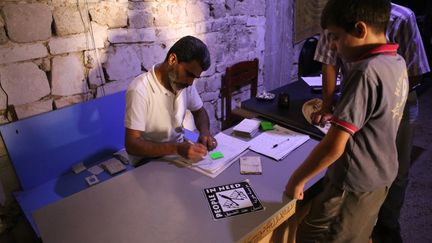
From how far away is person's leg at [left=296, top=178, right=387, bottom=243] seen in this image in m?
1.19

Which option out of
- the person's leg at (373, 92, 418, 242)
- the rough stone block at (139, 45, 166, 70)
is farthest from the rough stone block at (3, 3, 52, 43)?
the person's leg at (373, 92, 418, 242)

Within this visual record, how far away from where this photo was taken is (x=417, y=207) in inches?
92.0

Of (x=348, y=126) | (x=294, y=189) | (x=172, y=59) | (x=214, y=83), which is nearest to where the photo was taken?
(x=348, y=126)

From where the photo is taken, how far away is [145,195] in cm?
123

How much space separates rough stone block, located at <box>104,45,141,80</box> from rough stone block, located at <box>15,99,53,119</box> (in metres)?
0.46

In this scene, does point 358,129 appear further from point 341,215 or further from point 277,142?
point 277,142

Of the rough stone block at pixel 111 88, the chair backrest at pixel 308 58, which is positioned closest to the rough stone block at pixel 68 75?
the rough stone block at pixel 111 88

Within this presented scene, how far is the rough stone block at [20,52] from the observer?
172cm

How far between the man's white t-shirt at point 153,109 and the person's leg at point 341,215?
908 mm

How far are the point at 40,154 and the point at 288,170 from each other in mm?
1548

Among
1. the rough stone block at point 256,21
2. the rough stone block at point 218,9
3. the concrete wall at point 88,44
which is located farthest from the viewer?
the rough stone block at point 256,21

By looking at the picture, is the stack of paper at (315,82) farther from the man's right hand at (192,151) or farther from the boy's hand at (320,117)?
the man's right hand at (192,151)

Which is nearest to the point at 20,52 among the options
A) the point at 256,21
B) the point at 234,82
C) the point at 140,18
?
the point at 140,18

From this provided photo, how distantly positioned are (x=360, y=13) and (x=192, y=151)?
880 millimetres
